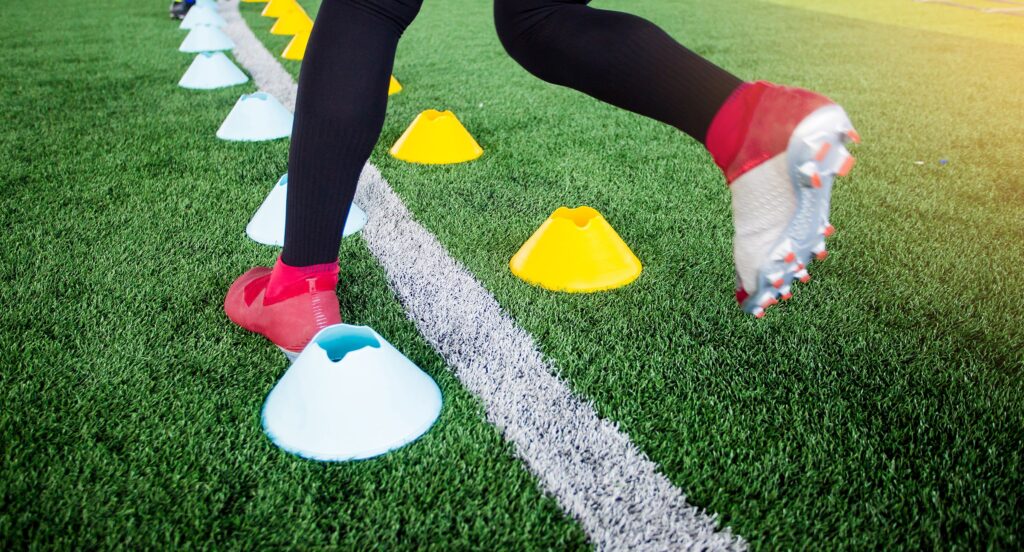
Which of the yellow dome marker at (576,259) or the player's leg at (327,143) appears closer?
the player's leg at (327,143)

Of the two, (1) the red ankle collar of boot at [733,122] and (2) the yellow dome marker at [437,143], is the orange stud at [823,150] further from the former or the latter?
(2) the yellow dome marker at [437,143]

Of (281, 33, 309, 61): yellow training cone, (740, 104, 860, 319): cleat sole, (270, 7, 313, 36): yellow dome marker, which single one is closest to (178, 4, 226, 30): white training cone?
(270, 7, 313, 36): yellow dome marker

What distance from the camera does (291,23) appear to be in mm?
5461

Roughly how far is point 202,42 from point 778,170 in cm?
450

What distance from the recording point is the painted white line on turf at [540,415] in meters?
1.05

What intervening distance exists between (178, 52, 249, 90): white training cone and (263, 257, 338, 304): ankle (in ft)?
8.94

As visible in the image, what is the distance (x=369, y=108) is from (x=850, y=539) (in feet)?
3.27

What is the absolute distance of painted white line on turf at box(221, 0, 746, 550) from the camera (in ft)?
3.46

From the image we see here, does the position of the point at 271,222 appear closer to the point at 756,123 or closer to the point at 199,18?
the point at 756,123

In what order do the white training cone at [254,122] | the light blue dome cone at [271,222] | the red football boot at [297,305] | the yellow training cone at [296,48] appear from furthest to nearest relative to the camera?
the yellow training cone at [296,48]
the white training cone at [254,122]
the light blue dome cone at [271,222]
the red football boot at [297,305]

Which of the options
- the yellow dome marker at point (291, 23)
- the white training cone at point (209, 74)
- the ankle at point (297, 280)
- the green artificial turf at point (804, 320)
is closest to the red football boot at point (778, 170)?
the green artificial turf at point (804, 320)

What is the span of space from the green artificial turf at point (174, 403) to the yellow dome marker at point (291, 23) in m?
3.12

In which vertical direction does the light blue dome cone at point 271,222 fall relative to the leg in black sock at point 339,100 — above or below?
below

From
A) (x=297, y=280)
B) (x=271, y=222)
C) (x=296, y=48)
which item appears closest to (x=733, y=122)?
(x=297, y=280)
